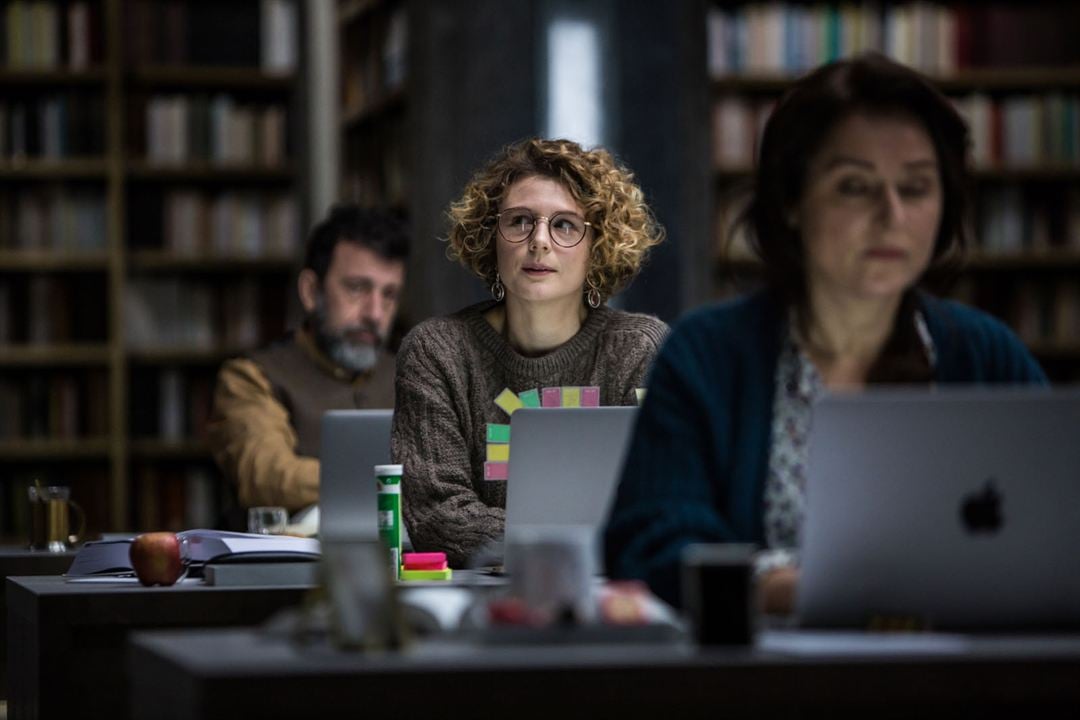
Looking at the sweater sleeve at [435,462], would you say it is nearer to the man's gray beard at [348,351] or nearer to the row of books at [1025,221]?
the man's gray beard at [348,351]

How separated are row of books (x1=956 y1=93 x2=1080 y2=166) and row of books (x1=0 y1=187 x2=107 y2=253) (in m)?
2.89

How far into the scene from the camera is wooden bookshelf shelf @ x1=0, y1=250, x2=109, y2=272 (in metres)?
5.92

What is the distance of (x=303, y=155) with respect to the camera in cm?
586

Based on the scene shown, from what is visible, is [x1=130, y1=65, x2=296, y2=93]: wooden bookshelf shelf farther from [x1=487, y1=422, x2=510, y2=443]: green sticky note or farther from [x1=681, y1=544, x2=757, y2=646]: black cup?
[x1=681, y1=544, x2=757, y2=646]: black cup

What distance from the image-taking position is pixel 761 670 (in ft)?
4.44

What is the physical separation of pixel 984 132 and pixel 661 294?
4.33ft

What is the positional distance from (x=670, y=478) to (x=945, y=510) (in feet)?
1.35

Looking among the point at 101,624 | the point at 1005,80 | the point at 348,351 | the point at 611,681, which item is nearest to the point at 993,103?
the point at 1005,80

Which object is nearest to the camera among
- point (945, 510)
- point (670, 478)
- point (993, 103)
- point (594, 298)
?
point (945, 510)

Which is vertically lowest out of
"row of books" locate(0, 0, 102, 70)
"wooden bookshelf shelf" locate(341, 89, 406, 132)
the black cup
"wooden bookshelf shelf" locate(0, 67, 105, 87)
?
the black cup

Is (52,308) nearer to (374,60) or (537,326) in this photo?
(374,60)

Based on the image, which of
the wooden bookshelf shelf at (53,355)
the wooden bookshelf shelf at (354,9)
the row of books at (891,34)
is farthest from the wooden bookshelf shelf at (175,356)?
the row of books at (891,34)

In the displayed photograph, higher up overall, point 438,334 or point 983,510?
point 438,334

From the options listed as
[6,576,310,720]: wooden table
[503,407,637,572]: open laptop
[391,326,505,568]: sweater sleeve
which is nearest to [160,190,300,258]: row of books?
[391,326,505,568]: sweater sleeve
